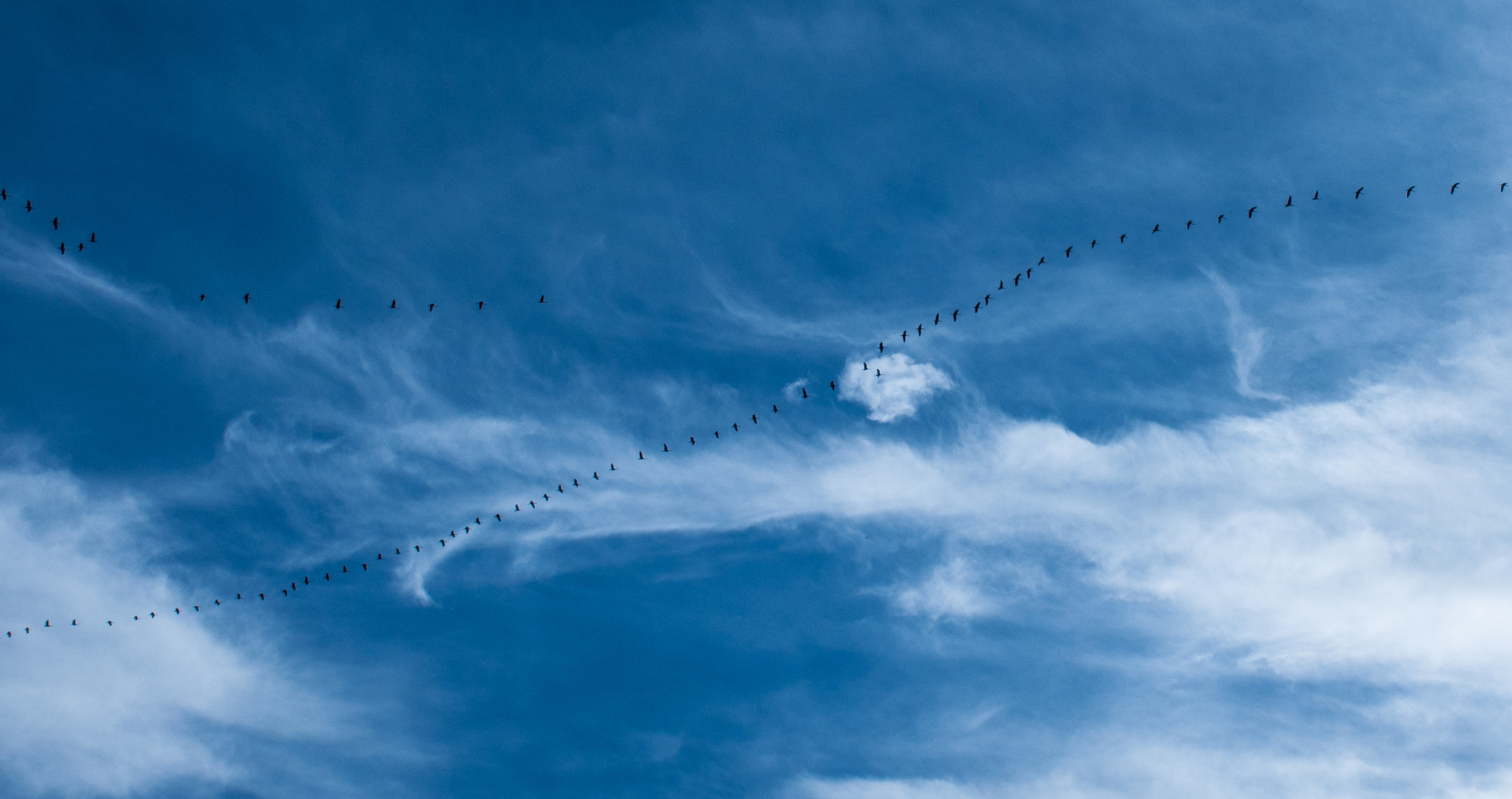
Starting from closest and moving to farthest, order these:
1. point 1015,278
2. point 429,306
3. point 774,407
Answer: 1. point 1015,278
2. point 429,306
3. point 774,407

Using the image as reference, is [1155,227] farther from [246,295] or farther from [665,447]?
[246,295]

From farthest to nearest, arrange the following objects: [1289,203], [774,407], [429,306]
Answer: [774,407], [429,306], [1289,203]

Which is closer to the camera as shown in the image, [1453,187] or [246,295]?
[1453,187]

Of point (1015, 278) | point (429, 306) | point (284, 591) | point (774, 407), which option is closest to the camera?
point (1015, 278)

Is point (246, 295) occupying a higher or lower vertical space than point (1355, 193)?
higher

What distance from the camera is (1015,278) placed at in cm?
9806

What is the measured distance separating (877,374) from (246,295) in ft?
200

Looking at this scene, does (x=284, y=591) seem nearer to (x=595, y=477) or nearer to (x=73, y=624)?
(x=73, y=624)

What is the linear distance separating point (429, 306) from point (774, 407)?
3396cm

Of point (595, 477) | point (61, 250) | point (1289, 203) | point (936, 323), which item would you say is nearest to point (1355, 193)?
point (1289, 203)

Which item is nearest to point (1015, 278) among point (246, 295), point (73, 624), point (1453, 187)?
point (1453, 187)

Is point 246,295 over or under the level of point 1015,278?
over

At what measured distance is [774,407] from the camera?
114 metres

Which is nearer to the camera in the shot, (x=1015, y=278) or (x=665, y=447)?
(x=1015, y=278)
